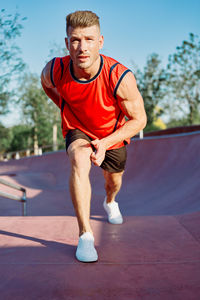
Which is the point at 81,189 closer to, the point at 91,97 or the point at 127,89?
the point at 91,97

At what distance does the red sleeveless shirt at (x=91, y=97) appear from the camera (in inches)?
90.8

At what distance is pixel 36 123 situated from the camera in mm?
31562

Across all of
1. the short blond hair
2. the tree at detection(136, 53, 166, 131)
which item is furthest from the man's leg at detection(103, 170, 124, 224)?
the tree at detection(136, 53, 166, 131)

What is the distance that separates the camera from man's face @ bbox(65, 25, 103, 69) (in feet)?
7.09

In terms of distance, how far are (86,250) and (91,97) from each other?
1.18 metres

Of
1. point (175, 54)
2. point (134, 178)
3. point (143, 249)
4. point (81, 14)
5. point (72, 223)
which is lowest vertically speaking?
point (134, 178)

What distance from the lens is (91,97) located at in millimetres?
2357

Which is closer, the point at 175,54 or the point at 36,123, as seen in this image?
the point at 175,54

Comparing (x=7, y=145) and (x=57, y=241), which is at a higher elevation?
(x=57, y=241)

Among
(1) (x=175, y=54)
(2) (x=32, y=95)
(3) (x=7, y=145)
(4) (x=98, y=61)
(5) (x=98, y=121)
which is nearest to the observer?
(4) (x=98, y=61)

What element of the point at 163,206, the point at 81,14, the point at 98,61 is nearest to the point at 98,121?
the point at 98,61

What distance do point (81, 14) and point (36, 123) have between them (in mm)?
30212

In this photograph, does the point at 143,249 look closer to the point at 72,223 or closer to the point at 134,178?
the point at 72,223

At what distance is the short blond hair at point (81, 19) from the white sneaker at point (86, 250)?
156 centimetres
